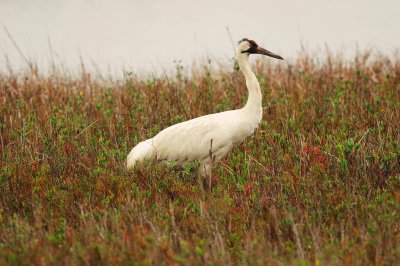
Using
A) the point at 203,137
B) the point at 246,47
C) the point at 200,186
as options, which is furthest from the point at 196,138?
the point at 246,47

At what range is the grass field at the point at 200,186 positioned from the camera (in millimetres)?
4070

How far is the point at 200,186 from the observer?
19.3ft

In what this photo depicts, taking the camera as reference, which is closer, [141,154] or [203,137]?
[203,137]

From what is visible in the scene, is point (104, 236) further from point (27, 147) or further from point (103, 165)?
point (27, 147)

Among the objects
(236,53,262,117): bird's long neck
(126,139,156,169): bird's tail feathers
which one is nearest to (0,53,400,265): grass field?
(126,139,156,169): bird's tail feathers

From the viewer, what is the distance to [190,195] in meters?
5.55

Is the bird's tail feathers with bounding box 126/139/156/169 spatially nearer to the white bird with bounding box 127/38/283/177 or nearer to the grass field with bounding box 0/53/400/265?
the white bird with bounding box 127/38/283/177

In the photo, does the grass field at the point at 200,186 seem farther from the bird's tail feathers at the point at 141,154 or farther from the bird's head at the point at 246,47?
the bird's head at the point at 246,47

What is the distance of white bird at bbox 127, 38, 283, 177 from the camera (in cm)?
649

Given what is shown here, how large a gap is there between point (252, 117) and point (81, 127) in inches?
89.6

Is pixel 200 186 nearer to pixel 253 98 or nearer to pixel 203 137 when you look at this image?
pixel 203 137

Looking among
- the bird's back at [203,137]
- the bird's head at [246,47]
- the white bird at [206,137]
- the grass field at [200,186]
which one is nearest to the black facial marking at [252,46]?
the bird's head at [246,47]

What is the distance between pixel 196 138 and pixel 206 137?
99 mm

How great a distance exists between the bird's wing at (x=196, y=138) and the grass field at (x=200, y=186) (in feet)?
0.69
